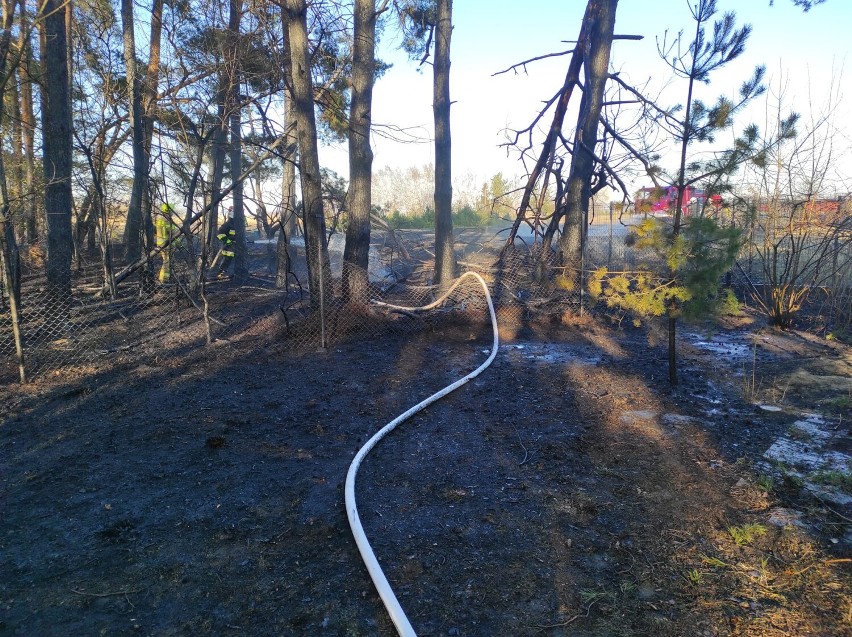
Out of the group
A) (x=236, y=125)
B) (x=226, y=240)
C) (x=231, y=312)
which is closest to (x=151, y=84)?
(x=236, y=125)

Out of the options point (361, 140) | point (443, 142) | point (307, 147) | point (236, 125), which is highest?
point (236, 125)

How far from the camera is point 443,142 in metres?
11.7

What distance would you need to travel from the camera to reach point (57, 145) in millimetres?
9000

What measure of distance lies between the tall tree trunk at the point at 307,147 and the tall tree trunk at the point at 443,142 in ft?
12.8

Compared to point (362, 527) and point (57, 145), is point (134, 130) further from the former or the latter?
point (362, 527)

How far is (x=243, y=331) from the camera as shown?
8633mm

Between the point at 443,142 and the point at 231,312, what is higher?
the point at 443,142

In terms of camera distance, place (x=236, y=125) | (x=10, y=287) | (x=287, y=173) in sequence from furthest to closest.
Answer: (x=287, y=173), (x=236, y=125), (x=10, y=287)

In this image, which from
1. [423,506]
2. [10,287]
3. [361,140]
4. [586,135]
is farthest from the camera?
[586,135]

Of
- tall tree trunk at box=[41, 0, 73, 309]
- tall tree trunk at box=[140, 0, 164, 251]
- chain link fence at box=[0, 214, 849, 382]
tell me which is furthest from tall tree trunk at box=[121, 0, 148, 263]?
tall tree trunk at box=[41, 0, 73, 309]

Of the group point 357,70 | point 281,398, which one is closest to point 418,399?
point 281,398

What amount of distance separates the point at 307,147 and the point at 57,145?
13.5ft

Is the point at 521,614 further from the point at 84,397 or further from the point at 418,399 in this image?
the point at 84,397

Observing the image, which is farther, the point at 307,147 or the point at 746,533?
the point at 307,147
